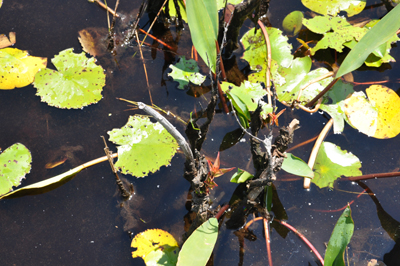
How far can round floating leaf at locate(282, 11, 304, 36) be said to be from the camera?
79.8 inches

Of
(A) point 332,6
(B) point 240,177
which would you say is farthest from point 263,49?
(B) point 240,177

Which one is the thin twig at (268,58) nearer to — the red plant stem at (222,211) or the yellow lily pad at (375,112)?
the yellow lily pad at (375,112)

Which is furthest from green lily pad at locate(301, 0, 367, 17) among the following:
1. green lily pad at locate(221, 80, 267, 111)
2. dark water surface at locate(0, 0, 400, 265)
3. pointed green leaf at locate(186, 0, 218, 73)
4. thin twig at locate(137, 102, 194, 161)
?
thin twig at locate(137, 102, 194, 161)

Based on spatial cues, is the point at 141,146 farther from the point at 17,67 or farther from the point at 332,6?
the point at 332,6

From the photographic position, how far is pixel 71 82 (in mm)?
1711

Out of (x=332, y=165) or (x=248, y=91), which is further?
(x=248, y=91)

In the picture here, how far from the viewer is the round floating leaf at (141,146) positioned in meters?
1.53

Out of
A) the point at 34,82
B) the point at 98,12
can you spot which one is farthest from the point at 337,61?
the point at 34,82

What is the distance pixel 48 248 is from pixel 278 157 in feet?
3.93

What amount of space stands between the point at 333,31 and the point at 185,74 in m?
1.07

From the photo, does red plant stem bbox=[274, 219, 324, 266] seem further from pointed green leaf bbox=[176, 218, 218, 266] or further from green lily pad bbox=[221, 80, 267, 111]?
green lily pad bbox=[221, 80, 267, 111]

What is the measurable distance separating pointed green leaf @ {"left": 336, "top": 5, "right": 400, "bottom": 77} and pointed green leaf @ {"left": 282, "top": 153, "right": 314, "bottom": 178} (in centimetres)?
53

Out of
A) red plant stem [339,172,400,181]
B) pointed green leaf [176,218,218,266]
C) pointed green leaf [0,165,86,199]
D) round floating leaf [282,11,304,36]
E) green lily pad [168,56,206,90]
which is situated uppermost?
round floating leaf [282,11,304,36]

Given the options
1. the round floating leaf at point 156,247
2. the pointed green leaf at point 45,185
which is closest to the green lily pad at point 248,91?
the round floating leaf at point 156,247
